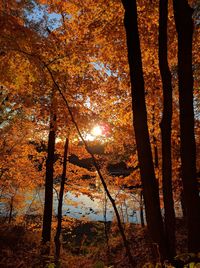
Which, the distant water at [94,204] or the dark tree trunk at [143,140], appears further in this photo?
the distant water at [94,204]

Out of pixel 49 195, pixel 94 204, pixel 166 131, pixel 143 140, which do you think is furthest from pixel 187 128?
pixel 94 204

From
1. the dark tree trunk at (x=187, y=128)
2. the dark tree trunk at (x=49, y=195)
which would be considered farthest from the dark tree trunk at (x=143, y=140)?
the dark tree trunk at (x=49, y=195)

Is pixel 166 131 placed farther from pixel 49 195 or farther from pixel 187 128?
pixel 49 195

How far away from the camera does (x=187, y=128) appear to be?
4531 millimetres

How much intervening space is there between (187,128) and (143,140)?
84 centimetres

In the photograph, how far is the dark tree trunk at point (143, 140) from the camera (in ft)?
13.8

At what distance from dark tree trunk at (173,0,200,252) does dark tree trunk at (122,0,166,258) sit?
A: 0.55 metres

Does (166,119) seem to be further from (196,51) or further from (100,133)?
(100,133)

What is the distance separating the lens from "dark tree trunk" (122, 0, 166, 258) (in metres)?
4.20

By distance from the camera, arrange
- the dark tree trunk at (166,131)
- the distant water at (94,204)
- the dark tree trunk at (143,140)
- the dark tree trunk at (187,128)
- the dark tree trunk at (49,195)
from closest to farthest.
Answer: the dark tree trunk at (143,140), the dark tree trunk at (187,128), the dark tree trunk at (166,131), the dark tree trunk at (49,195), the distant water at (94,204)

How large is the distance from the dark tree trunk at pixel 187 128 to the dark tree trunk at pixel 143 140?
55 cm

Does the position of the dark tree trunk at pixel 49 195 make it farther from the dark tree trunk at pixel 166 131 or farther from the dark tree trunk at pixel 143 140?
the dark tree trunk at pixel 143 140

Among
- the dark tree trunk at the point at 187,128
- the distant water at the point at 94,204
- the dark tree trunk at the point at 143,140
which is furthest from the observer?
the distant water at the point at 94,204

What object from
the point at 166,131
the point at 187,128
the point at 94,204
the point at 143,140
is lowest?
the point at 143,140
